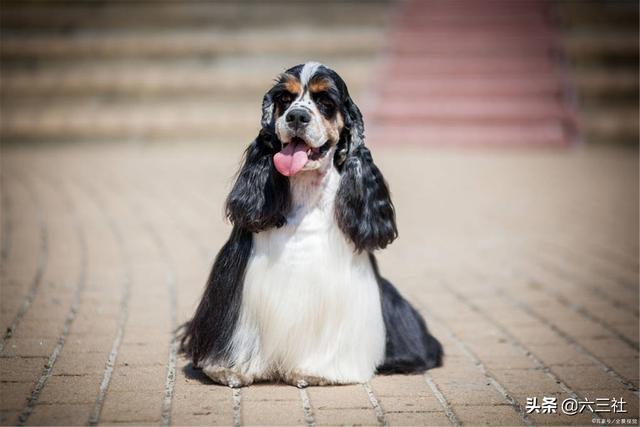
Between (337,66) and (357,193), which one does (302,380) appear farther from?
(337,66)

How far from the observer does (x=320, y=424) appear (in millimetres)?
3355

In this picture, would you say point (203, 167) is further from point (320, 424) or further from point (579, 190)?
point (320, 424)

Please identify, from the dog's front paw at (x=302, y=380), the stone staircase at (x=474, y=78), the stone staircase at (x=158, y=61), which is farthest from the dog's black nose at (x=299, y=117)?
the stone staircase at (x=158, y=61)

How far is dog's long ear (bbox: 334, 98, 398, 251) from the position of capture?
356 cm

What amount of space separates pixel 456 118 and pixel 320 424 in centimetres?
1023

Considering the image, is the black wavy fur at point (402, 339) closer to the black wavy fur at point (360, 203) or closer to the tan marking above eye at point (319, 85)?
the black wavy fur at point (360, 203)

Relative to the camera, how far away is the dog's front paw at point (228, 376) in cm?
370

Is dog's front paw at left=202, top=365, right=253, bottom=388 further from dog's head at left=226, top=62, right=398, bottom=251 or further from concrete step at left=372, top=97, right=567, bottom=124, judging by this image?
concrete step at left=372, top=97, right=567, bottom=124

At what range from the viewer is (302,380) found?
373cm

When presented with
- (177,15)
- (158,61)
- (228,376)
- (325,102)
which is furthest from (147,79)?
(325,102)

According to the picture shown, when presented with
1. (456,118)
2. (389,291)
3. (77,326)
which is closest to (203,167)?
(456,118)

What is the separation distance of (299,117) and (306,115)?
28 mm

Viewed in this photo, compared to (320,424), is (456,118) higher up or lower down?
higher up

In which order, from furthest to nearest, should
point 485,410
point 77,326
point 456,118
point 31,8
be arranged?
point 31,8 → point 456,118 → point 77,326 → point 485,410
